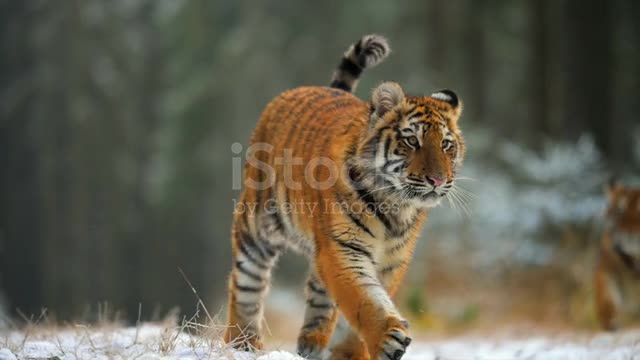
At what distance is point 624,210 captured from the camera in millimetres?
8898

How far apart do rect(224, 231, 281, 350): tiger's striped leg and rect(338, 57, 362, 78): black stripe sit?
4.38ft

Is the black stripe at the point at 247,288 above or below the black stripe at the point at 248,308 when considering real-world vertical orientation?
above

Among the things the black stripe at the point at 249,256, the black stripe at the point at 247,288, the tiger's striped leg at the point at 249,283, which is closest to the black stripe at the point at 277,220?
the tiger's striped leg at the point at 249,283

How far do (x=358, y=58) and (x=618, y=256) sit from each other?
14.1ft

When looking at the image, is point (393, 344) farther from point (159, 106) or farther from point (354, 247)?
point (159, 106)

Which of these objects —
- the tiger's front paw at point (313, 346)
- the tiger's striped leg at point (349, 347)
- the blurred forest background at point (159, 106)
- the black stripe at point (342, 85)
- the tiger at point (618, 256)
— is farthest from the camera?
the blurred forest background at point (159, 106)

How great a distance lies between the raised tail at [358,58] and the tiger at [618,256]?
4.03m

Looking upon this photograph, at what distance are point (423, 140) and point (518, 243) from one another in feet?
30.2

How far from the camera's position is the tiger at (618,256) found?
8.83 meters

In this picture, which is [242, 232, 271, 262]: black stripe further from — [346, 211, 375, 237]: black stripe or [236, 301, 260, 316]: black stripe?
[346, 211, 375, 237]: black stripe

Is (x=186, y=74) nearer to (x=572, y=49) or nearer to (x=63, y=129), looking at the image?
(x=63, y=129)

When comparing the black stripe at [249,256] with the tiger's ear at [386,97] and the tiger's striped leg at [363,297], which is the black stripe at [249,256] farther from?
the tiger's ear at [386,97]

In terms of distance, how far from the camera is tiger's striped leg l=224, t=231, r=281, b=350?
5.59 meters

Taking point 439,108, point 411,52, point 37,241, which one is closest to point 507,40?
point 411,52
